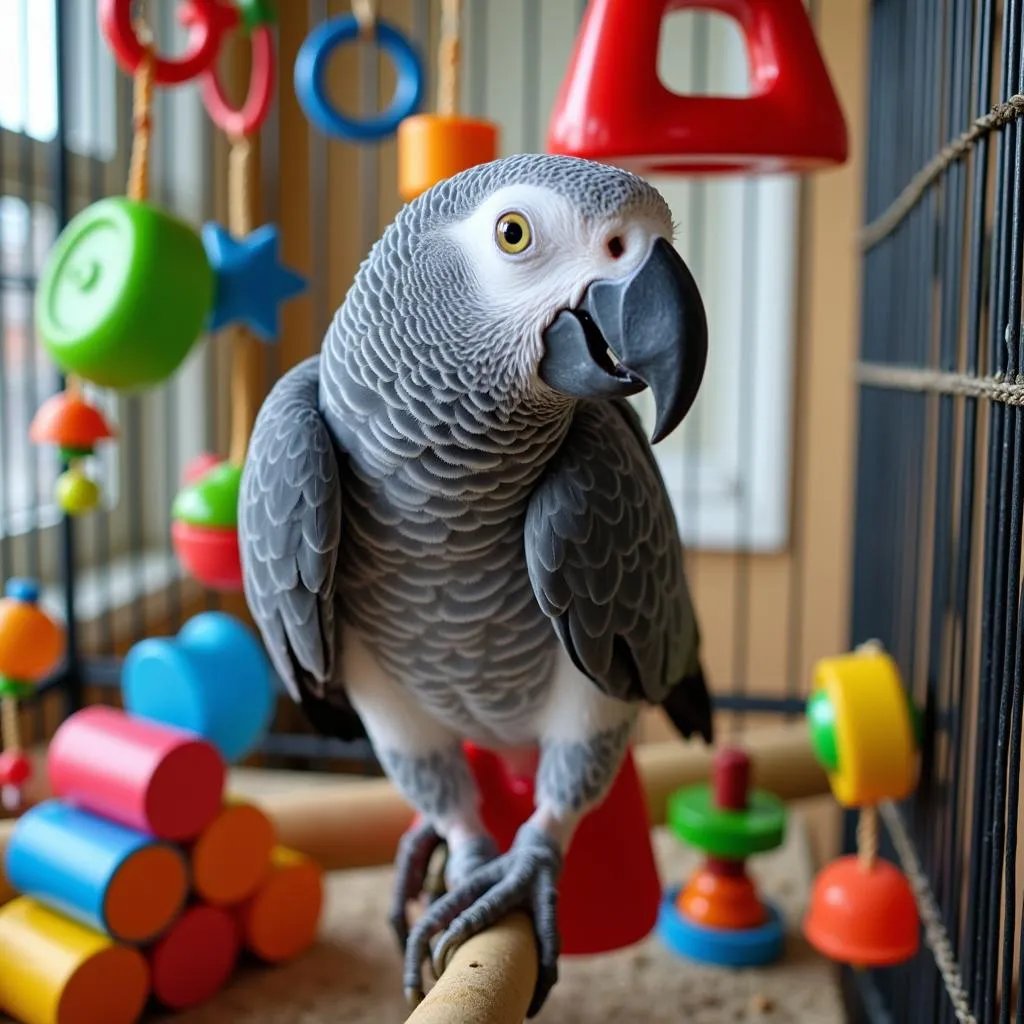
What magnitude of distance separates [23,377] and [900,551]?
1227mm

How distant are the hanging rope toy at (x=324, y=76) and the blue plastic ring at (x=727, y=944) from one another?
2.67 feet

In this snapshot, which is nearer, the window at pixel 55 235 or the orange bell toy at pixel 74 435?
the orange bell toy at pixel 74 435

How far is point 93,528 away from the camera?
1.96 metres

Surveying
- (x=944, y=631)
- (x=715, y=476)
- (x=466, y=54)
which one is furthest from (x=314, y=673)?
(x=466, y=54)

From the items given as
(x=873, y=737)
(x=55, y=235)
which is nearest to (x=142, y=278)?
(x=55, y=235)

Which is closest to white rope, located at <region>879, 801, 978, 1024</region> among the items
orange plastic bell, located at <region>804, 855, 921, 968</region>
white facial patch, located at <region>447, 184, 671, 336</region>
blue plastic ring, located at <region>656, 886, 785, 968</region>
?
orange plastic bell, located at <region>804, 855, 921, 968</region>

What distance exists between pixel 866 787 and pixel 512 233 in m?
0.69

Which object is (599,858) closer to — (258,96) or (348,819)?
(348,819)

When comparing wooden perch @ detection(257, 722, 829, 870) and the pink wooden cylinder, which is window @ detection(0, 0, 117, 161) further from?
wooden perch @ detection(257, 722, 829, 870)

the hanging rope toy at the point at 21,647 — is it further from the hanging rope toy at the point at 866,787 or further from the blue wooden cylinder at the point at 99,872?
the hanging rope toy at the point at 866,787

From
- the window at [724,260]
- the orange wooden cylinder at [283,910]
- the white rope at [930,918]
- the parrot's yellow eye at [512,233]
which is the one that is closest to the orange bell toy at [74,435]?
the orange wooden cylinder at [283,910]

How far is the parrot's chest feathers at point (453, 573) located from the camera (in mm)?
690

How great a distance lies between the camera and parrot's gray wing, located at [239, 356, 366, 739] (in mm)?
703

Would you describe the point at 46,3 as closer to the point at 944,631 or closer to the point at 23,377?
the point at 23,377
